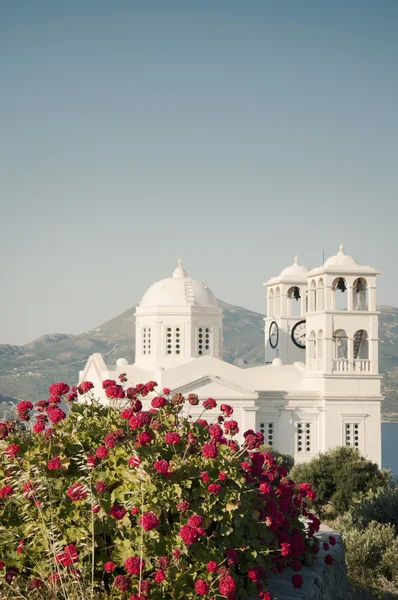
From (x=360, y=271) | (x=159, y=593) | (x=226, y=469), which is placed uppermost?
(x=360, y=271)

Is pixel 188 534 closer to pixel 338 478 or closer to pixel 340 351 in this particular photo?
pixel 338 478

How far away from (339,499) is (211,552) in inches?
876

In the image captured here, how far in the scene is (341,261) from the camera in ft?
146

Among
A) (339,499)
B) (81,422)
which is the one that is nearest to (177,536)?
(81,422)

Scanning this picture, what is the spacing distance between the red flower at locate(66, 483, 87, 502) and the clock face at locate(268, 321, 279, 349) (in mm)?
43309

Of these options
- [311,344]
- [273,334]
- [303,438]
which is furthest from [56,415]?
[273,334]

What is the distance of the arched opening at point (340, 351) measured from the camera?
143 feet

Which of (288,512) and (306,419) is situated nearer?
(288,512)

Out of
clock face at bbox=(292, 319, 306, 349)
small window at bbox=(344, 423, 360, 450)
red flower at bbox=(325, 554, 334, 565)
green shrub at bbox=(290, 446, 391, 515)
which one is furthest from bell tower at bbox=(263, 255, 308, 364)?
red flower at bbox=(325, 554, 334, 565)

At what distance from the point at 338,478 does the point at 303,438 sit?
13.1 metres

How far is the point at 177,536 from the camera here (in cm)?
732

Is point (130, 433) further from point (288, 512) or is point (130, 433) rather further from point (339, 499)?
point (339, 499)

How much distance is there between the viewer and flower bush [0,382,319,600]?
7.11 metres

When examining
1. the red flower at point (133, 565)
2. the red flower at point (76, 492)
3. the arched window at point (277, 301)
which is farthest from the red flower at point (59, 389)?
the arched window at point (277, 301)
